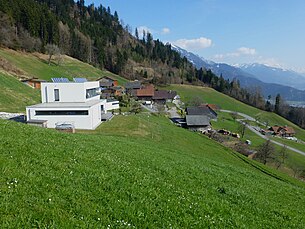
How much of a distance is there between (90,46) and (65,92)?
106 metres

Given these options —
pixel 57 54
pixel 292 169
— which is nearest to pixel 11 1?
pixel 57 54

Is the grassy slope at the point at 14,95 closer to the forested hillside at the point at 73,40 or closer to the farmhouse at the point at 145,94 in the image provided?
the forested hillside at the point at 73,40

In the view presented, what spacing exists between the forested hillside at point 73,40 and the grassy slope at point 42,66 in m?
5.32

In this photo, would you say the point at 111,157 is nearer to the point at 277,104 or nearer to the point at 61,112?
the point at 61,112

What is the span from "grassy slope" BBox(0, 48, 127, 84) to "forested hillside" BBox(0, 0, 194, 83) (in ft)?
17.5

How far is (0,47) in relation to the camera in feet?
299

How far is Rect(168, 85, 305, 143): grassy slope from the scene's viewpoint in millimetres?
130500

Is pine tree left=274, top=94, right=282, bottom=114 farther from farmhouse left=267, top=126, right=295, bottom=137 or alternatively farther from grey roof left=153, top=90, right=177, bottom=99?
grey roof left=153, top=90, right=177, bottom=99

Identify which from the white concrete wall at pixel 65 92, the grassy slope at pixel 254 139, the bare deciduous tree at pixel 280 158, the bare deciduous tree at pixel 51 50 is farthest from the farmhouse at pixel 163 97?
the white concrete wall at pixel 65 92

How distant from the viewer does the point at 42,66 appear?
314 feet

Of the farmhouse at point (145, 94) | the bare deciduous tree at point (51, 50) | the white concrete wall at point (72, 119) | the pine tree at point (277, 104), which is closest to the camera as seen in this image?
the white concrete wall at point (72, 119)

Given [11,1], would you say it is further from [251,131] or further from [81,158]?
[81,158]

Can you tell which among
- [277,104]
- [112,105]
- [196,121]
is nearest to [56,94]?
[112,105]

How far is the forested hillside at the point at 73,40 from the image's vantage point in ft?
340
